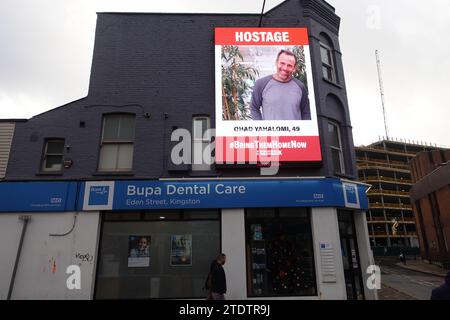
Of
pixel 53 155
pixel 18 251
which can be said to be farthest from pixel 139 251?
pixel 53 155

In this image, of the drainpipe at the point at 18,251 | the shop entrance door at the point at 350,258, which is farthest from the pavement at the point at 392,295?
the drainpipe at the point at 18,251

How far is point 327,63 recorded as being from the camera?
47.5ft

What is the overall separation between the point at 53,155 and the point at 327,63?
1154 centimetres

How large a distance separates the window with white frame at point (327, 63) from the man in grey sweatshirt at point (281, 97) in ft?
6.12

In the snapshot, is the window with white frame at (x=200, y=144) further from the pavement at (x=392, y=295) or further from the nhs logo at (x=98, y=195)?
the pavement at (x=392, y=295)

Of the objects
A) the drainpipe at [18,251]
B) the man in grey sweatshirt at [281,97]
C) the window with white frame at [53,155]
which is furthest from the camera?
the man in grey sweatshirt at [281,97]

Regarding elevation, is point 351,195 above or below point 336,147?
below

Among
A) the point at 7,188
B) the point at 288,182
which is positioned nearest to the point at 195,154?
the point at 288,182

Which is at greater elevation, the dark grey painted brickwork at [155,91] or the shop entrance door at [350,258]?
the dark grey painted brickwork at [155,91]

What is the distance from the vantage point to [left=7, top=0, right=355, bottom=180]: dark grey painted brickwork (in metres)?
12.1

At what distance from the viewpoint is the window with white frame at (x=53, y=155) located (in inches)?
477

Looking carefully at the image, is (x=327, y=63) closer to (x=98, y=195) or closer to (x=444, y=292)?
(x=98, y=195)

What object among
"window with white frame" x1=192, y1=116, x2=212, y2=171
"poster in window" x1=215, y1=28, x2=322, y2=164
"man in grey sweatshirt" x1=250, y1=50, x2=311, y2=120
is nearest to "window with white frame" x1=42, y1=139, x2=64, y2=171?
"window with white frame" x1=192, y1=116, x2=212, y2=171

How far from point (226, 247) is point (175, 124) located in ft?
15.8
